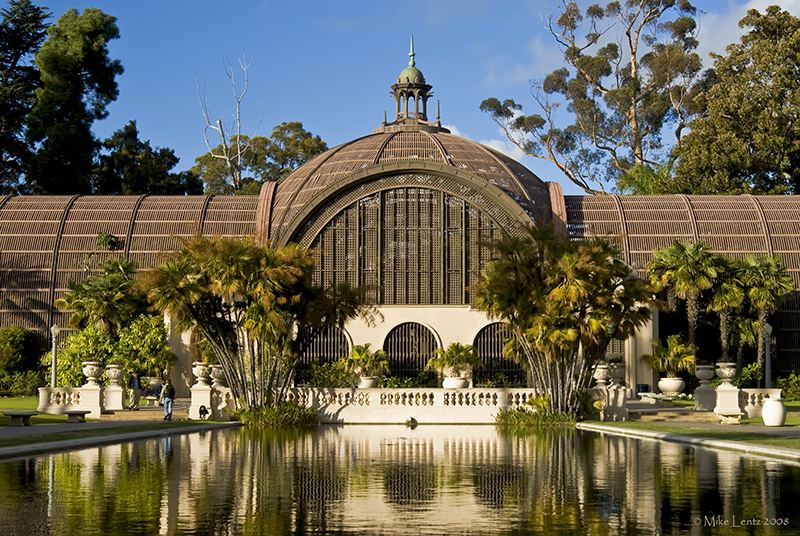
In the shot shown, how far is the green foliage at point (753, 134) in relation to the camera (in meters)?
57.1

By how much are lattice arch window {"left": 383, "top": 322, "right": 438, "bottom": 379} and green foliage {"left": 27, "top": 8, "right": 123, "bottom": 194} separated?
29.5 metres

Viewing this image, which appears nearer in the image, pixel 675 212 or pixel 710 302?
pixel 710 302

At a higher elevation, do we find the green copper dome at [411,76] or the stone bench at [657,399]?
the green copper dome at [411,76]

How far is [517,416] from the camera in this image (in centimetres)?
3006

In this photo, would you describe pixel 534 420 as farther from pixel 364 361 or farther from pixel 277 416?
pixel 364 361

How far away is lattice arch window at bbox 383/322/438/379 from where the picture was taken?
4272cm

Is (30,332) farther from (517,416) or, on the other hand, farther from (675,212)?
(675,212)

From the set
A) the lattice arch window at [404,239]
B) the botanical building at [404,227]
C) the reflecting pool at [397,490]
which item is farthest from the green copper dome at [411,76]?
the reflecting pool at [397,490]

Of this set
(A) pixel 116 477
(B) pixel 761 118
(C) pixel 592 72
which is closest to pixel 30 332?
(A) pixel 116 477

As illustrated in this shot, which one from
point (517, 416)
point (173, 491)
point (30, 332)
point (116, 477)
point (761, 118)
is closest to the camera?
point (173, 491)

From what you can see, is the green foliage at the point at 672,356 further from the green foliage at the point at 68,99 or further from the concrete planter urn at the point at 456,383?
the green foliage at the point at 68,99

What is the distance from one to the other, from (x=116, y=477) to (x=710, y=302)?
31.9 m

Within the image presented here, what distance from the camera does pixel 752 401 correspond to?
112ft

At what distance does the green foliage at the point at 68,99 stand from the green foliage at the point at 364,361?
Answer: 30.8m
